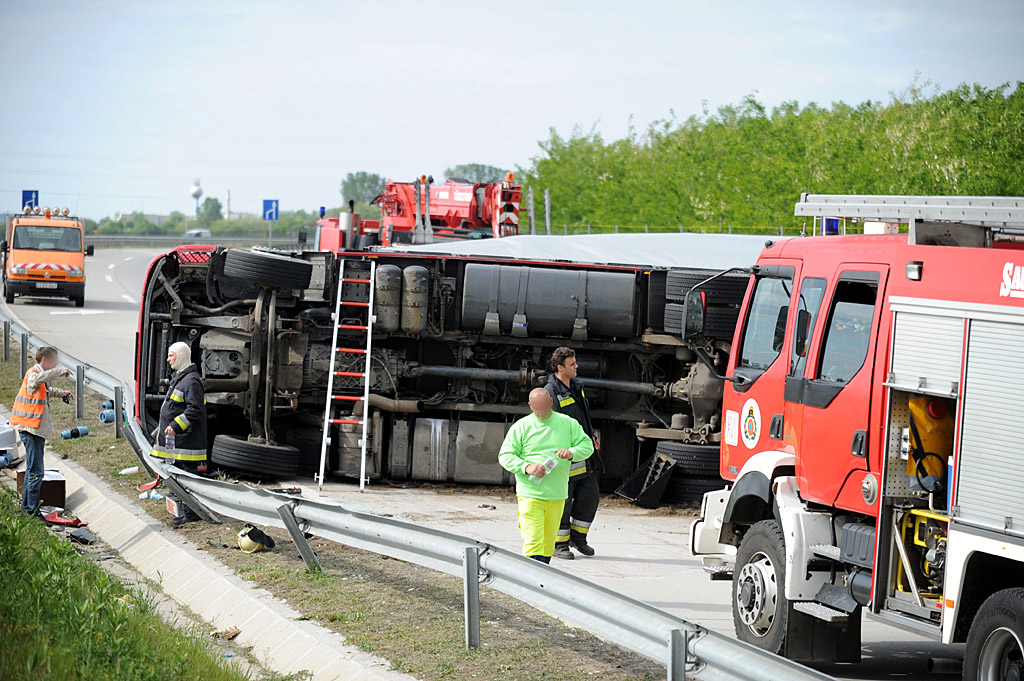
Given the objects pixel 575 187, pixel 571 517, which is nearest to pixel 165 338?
pixel 571 517

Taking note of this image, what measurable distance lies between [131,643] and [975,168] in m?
20.6

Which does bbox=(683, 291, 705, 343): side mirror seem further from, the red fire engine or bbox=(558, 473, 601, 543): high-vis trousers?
the red fire engine

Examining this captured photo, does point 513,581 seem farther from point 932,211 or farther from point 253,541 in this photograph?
point 253,541

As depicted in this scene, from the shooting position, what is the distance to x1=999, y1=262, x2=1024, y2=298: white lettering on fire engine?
6004mm

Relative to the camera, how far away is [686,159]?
41406mm

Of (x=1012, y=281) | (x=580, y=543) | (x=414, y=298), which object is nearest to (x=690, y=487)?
(x=580, y=543)

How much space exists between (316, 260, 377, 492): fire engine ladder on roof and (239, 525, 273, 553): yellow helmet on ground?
356 centimetres

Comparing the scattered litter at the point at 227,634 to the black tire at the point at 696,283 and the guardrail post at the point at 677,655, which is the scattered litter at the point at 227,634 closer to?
the guardrail post at the point at 677,655

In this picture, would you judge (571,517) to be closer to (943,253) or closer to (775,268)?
(775,268)

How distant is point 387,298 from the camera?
14.0 metres

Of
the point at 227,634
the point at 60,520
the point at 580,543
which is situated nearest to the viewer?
the point at 227,634

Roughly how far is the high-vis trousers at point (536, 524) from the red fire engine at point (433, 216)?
13430 millimetres

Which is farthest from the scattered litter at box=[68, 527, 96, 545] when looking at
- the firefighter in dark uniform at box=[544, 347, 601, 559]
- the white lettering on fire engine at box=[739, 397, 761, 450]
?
the white lettering on fire engine at box=[739, 397, 761, 450]

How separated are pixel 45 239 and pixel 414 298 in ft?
79.1
